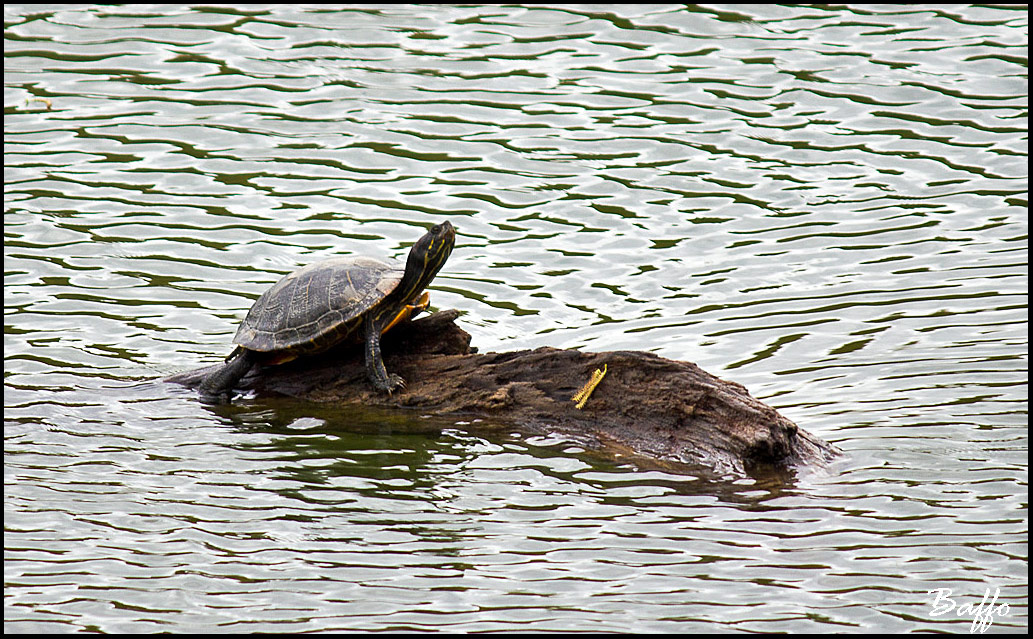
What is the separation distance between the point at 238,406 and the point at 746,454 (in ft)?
11.1

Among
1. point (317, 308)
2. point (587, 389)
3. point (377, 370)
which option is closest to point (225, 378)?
point (317, 308)

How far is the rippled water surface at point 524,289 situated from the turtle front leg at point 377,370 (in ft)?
0.89

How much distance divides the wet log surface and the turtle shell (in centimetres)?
33

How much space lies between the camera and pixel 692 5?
52.4 ft

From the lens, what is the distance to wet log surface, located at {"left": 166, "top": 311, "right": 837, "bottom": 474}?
22.4 feet

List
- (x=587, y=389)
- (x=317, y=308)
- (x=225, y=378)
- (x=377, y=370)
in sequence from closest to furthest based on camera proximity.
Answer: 1. (x=587, y=389)
2. (x=377, y=370)
3. (x=317, y=308)
4. (x=225, y=378)

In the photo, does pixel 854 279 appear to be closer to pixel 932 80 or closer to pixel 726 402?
pixel 726 402

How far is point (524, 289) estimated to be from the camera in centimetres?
1034

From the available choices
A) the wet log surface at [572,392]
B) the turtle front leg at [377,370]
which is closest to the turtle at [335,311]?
the turtle front leg at [377,370]

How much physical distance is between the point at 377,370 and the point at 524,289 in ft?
9.12

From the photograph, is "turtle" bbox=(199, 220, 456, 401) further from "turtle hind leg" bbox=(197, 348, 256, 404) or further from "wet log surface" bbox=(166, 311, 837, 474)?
"wet log surface" bbox=(166, 311, 837, 474)

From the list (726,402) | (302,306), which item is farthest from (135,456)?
(726,402)

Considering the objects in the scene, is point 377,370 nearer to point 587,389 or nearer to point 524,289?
point 587,389

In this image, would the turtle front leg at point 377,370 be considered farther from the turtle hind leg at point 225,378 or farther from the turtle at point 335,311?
the turtle hind leg at point 225,378
